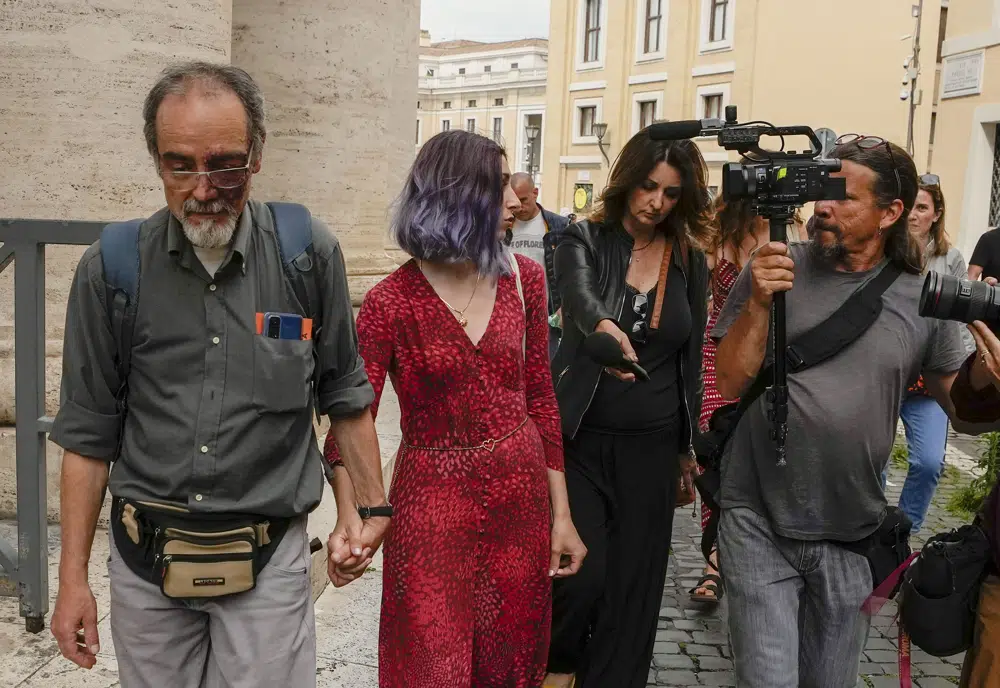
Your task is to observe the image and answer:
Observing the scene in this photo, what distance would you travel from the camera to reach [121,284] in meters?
2.32

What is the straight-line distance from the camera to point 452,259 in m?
3.05

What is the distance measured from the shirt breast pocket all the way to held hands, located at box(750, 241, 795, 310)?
1233 mm

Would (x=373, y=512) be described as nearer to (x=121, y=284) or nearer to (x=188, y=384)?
(x=188, y=384)

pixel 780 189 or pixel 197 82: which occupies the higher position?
pixel 197 82

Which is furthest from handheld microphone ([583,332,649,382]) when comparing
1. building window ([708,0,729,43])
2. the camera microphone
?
building window ([708,0,729,43])

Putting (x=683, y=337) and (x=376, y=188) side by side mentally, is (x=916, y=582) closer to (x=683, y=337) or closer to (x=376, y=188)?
(x=683, y=337)

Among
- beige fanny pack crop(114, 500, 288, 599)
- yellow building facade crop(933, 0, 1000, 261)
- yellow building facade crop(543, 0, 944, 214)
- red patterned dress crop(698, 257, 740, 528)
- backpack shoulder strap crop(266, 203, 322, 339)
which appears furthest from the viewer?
yellow building facade crop(543, 0, 944, 214)

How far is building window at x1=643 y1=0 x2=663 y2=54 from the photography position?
134 feet

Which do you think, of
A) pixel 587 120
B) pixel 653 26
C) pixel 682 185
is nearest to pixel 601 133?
pixel 587 120

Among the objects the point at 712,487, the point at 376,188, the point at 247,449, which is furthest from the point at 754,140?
the point at 376,188

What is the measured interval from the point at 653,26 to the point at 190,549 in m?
41.0

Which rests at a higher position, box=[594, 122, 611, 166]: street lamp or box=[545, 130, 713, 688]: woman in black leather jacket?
box=[594, 122, 611, 166]: street lamp

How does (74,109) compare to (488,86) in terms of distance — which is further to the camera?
(488,86)

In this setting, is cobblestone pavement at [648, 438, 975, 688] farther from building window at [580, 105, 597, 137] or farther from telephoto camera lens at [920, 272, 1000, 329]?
building window at [580, 105, 597, 137]
